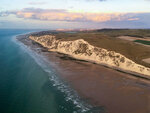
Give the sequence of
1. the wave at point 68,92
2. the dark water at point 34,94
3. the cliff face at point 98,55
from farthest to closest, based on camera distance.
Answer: the cliff face at point 98,55
the wave at point 68,92
the dark water at point 34,94

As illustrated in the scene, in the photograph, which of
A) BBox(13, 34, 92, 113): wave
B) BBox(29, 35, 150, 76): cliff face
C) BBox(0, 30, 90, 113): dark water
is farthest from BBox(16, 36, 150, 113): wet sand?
BBox(29, 35, 150, 76): cliff face

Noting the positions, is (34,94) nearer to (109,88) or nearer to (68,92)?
(68,92)

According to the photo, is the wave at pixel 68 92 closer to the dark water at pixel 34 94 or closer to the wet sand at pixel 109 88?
the dark water at pixel 34 94

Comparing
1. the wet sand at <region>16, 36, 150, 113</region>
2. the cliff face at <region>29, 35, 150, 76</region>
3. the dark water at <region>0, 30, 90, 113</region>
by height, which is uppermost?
the cliff face at <region>29, 35, 150, 76</region>

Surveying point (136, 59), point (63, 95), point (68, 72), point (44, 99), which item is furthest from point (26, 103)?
point (136, 59)

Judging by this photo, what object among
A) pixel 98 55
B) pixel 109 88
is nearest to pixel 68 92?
pixel 109 88

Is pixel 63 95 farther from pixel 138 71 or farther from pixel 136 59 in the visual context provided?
pixel 136 59

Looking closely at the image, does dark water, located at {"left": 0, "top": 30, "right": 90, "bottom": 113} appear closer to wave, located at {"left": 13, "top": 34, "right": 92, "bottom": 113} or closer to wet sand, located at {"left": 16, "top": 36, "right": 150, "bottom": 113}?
wave, located at {"left": 13, "top": 34, "right": 92, "bottom": 113}

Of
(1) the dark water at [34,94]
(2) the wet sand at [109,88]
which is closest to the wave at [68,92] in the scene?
(1) the dark water at [34,94]

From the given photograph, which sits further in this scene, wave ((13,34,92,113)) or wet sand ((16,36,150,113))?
wet sand ((16,36,150,113))
